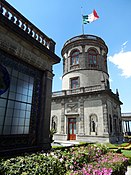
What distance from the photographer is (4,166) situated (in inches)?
138

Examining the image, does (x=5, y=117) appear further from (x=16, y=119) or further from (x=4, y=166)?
(x=4, y=166)

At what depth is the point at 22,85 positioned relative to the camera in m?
7.38

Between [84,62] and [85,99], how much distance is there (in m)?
7.70

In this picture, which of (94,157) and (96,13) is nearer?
(94,157)

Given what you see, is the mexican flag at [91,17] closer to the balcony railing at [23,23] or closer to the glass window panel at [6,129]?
the balcony railing at [23,23]

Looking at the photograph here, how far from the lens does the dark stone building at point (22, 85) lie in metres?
6.29

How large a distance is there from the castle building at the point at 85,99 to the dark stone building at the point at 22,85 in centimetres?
1278

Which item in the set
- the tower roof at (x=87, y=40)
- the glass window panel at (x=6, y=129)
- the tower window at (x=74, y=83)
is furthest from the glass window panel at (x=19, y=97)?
the tower roof at (x=87, y=40)

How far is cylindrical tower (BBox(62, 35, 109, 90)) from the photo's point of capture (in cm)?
2412

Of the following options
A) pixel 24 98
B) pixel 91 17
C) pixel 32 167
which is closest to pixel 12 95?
pixel 24 98

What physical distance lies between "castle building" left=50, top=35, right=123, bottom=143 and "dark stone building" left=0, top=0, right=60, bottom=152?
1278 cm

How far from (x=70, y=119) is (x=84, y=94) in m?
4.83

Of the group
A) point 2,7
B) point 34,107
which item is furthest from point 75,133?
point 2,7

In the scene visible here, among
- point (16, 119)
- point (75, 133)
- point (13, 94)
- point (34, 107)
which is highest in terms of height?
point (13, 94)
